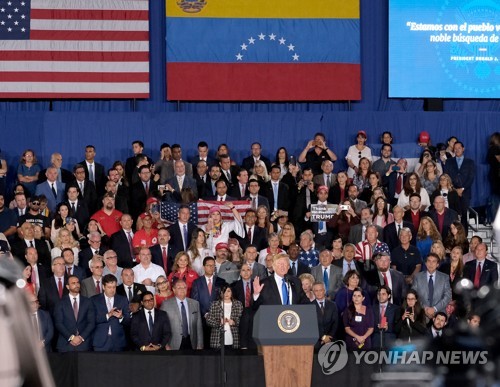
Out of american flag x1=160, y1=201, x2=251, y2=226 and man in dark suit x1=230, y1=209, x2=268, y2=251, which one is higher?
american flag x1=160, y1=201, x2=251, y2=226

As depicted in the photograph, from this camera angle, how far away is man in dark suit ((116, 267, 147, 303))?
12891 mm

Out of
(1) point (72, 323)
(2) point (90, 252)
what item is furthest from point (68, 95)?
(1) point (72, 323)

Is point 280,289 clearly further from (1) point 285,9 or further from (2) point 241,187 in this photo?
(1) point 285,9

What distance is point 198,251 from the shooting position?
13914 millimetres

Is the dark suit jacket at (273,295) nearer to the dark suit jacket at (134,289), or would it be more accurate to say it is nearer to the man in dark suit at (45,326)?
the dark suit jacket at (134,289)

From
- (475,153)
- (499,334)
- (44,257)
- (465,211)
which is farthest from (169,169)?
(499,334)

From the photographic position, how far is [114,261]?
13430 mm

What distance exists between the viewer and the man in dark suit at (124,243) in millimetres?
14250

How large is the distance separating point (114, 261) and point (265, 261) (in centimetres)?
182

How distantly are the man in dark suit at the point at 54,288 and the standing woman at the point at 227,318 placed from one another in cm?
175

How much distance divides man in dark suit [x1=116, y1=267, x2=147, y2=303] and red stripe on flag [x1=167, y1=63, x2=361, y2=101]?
6.79 m

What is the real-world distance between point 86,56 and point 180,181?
407 centimetres

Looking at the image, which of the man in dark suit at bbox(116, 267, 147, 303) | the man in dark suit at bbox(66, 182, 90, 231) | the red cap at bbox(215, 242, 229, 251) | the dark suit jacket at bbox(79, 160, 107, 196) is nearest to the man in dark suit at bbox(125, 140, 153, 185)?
the dark suit jacket at bbox(79, 160, 107, 196)

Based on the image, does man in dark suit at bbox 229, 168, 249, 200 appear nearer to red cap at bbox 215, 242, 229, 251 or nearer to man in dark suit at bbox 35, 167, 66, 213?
red cap at bbox 215, 242, 229, 251
